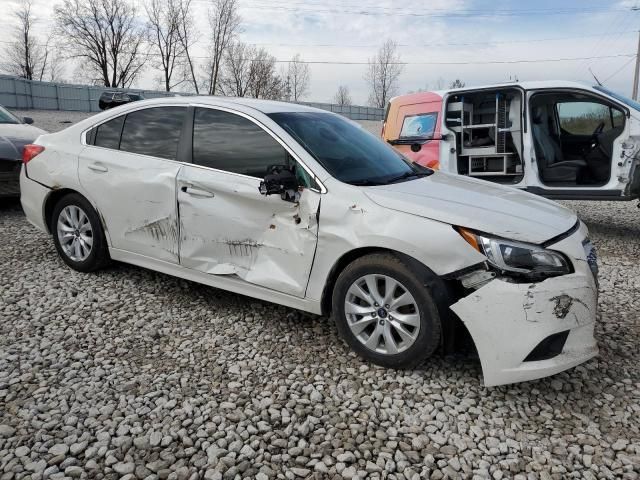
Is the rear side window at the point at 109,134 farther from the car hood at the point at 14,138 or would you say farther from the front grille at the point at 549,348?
the front grille at the point at 549,348

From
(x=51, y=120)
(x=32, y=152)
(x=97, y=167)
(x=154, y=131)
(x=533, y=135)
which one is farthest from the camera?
(x=51, y=120)

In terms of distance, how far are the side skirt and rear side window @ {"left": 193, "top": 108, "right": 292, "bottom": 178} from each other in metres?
0.77

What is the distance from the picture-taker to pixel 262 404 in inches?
107

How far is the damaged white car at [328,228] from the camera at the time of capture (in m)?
2.66

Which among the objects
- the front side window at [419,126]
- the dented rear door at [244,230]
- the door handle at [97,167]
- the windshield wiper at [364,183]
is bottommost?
the dented rear door at [244,230]

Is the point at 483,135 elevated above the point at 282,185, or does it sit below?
above

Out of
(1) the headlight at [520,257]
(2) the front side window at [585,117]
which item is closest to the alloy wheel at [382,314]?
(1) the headlight at [520,257]

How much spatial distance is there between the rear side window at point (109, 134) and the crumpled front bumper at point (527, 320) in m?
3.11

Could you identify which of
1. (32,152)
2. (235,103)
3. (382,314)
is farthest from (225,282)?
(32,152)

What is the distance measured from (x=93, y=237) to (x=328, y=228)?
2325 mm

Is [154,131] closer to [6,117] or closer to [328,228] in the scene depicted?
[328,228]

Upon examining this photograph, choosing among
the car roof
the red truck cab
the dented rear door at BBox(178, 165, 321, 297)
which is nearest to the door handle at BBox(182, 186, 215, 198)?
the dented rear door at BBox(178, 165, 321, 297)

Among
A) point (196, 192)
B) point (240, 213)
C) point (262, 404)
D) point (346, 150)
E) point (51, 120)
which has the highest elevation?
point (51, 120)

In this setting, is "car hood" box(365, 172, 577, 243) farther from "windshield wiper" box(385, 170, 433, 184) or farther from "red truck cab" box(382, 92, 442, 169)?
"red truck cab" box(382, 92, 442, 169)
